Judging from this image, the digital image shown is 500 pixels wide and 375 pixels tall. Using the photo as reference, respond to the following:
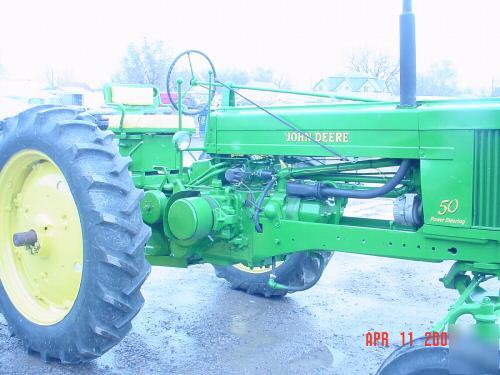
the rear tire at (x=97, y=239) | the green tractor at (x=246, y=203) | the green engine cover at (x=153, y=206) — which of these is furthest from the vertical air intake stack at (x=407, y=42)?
the green engine cover at (x=153, y=206)

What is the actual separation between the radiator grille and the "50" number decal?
94 millimetres

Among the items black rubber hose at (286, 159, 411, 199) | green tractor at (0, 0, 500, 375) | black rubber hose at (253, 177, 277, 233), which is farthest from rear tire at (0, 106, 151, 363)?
black rubber hose at (286, 159, 411, 199)

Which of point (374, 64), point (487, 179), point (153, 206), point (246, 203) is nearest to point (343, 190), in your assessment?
point (246, 203)

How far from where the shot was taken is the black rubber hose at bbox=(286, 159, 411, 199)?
10.6ft

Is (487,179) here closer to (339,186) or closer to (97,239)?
(339,186)

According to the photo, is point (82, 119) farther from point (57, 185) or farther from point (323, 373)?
point (323, 373)

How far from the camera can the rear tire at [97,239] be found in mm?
3193

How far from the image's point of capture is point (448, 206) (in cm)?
299

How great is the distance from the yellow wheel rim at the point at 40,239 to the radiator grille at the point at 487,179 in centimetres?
218

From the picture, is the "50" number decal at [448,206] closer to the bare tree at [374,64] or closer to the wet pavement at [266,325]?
the wet pavement at [266,325]

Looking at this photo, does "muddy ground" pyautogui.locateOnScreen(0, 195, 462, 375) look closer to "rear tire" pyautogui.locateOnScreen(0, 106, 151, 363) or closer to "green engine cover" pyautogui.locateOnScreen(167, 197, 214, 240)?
"rear tire" pyautogui.locateOnScreen(0, 106, 151, 363)

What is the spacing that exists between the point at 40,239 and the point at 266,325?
5.58 ft

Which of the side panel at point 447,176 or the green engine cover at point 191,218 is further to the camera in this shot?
the green engine cover at point 191,218

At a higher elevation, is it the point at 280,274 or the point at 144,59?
the point at 144,59
